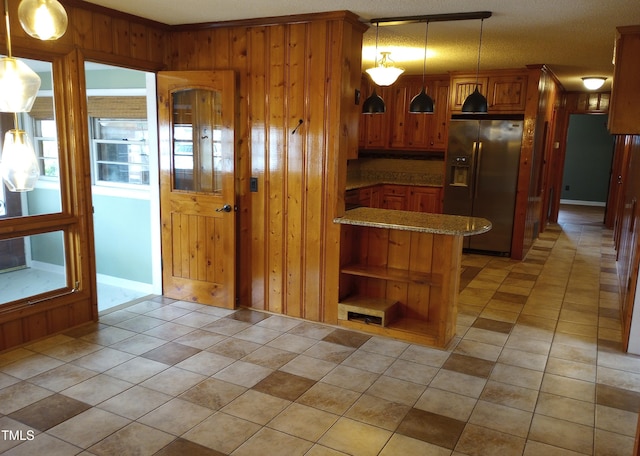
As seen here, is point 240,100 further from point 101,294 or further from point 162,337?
point 101,294

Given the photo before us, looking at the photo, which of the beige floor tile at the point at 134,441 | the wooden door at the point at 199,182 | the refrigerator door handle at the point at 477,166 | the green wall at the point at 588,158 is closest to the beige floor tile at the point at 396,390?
the beige floor tile at the point at 134,441

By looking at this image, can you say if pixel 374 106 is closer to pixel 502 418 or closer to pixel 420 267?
pixel 420 267

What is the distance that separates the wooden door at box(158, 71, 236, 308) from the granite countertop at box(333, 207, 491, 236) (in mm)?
1100

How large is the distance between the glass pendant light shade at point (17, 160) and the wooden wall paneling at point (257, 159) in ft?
8.56

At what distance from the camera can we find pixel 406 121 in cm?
742

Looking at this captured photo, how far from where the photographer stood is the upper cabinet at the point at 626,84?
3.47 metres

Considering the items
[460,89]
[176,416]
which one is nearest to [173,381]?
[176,416]

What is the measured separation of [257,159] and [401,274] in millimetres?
1548

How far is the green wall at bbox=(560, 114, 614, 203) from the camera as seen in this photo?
1180cm

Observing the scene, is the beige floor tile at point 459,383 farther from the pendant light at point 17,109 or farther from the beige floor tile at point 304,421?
the pendant light at point 17,109

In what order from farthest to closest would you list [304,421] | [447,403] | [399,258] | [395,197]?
[395,197] → [399,258] → [447,403] → [304,421]

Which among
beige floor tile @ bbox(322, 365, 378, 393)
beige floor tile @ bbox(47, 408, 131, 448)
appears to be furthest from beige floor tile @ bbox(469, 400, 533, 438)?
beige floor tile @ bbox(47, 408, 131, 448)

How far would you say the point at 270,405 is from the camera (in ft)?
9.32

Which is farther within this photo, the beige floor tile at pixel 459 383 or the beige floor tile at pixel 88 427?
the beige floor tile at pixel 459 383
